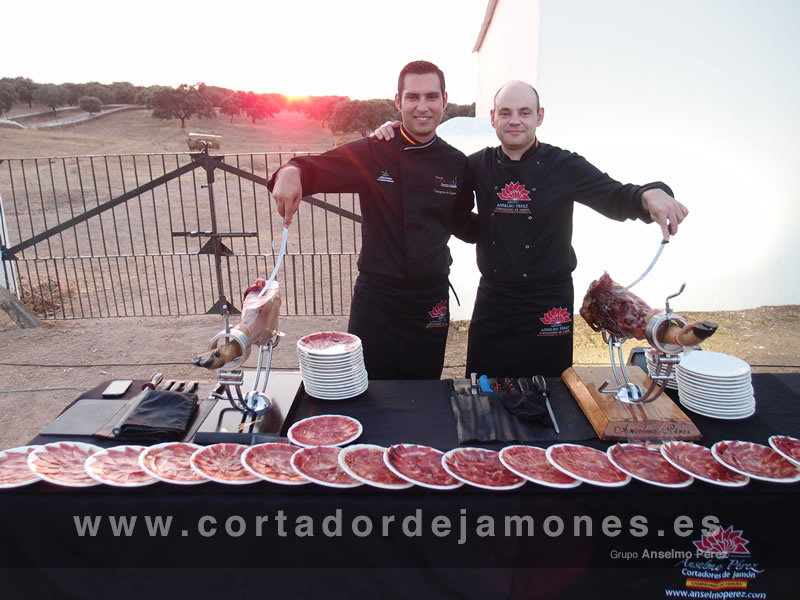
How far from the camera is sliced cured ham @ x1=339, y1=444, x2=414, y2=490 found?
5.26ft

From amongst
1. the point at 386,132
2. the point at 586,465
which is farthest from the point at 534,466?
the point at 386,132

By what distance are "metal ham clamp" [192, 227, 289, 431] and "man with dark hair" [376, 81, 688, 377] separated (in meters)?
1.15

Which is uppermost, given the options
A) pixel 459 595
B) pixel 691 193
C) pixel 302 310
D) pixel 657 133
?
pixel 657 133

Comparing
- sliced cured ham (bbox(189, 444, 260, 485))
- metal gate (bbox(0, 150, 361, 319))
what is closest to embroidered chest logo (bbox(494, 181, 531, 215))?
metal gate (bbox(0, 150, 361, 319))

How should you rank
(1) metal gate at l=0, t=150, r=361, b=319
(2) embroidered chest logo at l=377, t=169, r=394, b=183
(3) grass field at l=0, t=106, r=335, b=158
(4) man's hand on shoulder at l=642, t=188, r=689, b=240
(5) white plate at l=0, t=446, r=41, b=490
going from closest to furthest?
1. (5) white plate at l=0, t=446, r=41, b=490
2. (4) man's hand on shoulder at l=642, t=188, r=689, b=240
3. (2) embroidered chest logo at l=377, t=169, r=394, b=183
4. (1) metal gate at l=0, t=150, r=361, b=319
5. (3) grass field at l=0, t=106, r=335, b=158

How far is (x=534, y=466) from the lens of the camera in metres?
1.69

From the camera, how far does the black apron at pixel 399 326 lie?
278 centimetres

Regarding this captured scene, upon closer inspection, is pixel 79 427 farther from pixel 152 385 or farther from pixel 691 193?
pixel 691 193

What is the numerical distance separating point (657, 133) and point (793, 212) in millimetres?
2047

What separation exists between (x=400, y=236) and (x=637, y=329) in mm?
1249

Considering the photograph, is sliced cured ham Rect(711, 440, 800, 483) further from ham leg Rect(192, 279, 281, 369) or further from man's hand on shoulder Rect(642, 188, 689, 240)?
ham leg Rect(192, 279, 281, 369)

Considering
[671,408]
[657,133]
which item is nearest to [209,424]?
[671,408]

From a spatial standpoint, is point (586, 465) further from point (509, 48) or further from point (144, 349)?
point (509, 48)

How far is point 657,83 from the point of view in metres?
5.60
